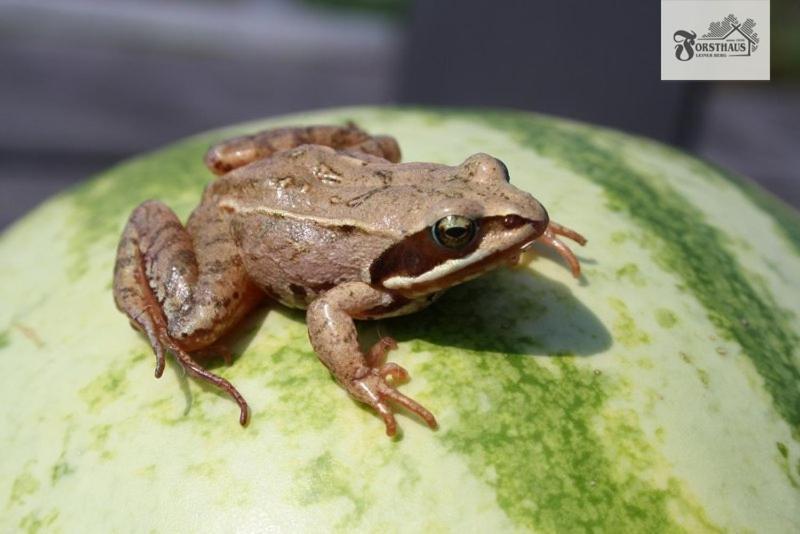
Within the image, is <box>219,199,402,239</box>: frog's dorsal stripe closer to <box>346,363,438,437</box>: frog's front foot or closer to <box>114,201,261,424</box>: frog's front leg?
<box>114,201,261,424</box>: frog's front leg

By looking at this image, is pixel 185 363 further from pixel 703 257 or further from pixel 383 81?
pixel 383 81

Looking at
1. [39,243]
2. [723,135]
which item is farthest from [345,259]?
[723,135]

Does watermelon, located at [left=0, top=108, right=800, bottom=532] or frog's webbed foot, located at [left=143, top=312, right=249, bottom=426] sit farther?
frog's webbed foot, located at [left=143, top=312, right=249, bottom=426]

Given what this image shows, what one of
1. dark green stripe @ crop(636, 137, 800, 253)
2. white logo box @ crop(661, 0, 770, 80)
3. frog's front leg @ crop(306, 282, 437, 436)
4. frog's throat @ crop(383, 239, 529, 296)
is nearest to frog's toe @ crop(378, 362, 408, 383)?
frog's front leg @ crop(306, 282, 437, 436)

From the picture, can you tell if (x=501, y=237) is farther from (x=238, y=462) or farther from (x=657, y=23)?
(x=657, y=23)

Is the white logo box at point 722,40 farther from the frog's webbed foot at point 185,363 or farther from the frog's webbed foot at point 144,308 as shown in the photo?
the frog's webbed foot at point 185,363

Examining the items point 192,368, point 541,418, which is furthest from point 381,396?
point 192,368
